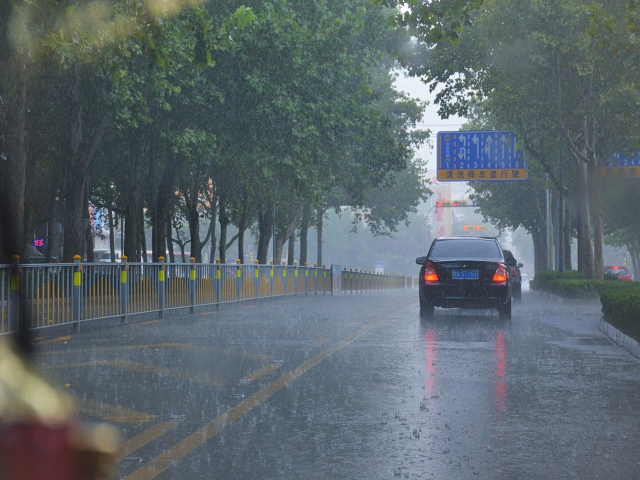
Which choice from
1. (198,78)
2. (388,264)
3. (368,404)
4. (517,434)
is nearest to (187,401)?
(368,404)

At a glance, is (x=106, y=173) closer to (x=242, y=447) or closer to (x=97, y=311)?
(x=97, y=311)

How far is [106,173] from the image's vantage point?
99.0 ft

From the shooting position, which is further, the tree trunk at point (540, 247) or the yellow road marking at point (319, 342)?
the tree trunk at point (540, 247)

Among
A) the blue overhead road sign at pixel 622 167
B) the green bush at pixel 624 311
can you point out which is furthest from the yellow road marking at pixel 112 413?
the blue overhead road sign at pixel 622 167

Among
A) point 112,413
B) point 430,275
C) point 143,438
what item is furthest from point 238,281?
point 143,438

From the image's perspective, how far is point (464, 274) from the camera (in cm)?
1811

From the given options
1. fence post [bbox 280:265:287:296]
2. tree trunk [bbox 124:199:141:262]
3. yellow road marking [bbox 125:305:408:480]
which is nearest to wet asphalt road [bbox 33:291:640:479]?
yellow road marking [bbox 125:305:408:480]

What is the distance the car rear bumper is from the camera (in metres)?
A: 18.0

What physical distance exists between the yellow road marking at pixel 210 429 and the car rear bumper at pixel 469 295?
7.50 m

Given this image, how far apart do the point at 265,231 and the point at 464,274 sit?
71.7ft

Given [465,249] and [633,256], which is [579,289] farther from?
[633,256]

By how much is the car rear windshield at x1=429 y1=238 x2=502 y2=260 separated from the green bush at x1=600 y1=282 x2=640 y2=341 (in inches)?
108

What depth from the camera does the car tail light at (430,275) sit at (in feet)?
60.0

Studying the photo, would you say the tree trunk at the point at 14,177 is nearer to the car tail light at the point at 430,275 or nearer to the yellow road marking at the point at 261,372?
the car tail light at the point at 430,275
